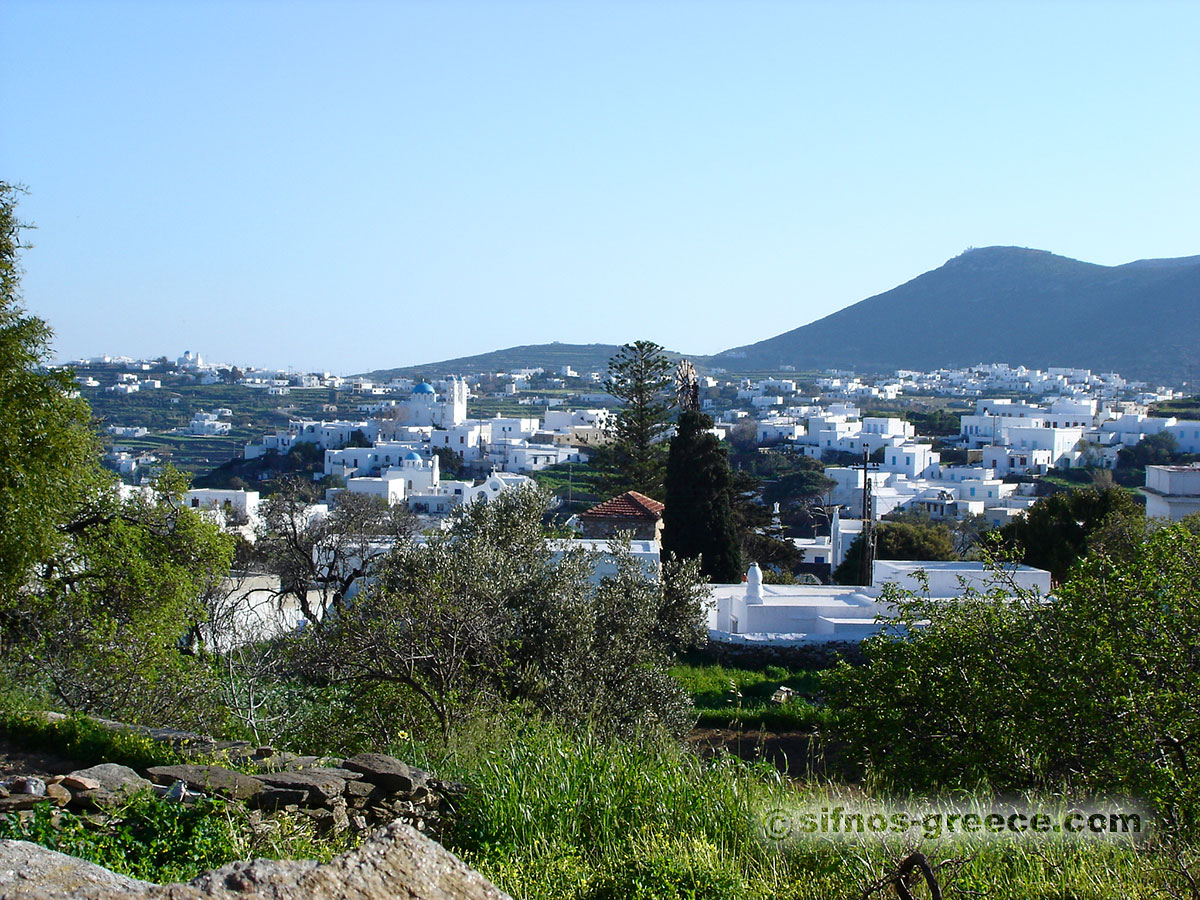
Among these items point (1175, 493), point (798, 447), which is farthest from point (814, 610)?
point (798, 447)

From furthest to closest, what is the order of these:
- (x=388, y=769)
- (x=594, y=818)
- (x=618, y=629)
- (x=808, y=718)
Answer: (x=808, y=718) → (x=618, y=629) → (x=388, y=769) → (x=594, y=818)

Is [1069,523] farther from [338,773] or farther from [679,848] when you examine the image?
[338,773]

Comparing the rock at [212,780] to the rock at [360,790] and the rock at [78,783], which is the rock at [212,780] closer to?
the rock at [78,783]

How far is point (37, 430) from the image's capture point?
796 cm

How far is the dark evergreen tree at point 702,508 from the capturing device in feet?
66.0

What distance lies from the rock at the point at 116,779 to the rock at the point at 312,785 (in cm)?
48

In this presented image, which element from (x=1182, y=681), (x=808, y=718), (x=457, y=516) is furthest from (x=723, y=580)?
(x=1182, y=681)

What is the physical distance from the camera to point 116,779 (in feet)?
14.0

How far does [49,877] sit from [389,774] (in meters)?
1.89

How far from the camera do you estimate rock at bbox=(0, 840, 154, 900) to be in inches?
93.0

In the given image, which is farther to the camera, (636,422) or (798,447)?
A: (798,447)

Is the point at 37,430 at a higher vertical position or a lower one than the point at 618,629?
higher

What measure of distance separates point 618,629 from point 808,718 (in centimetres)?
430

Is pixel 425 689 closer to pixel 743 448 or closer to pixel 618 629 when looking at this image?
pixel 618 629
